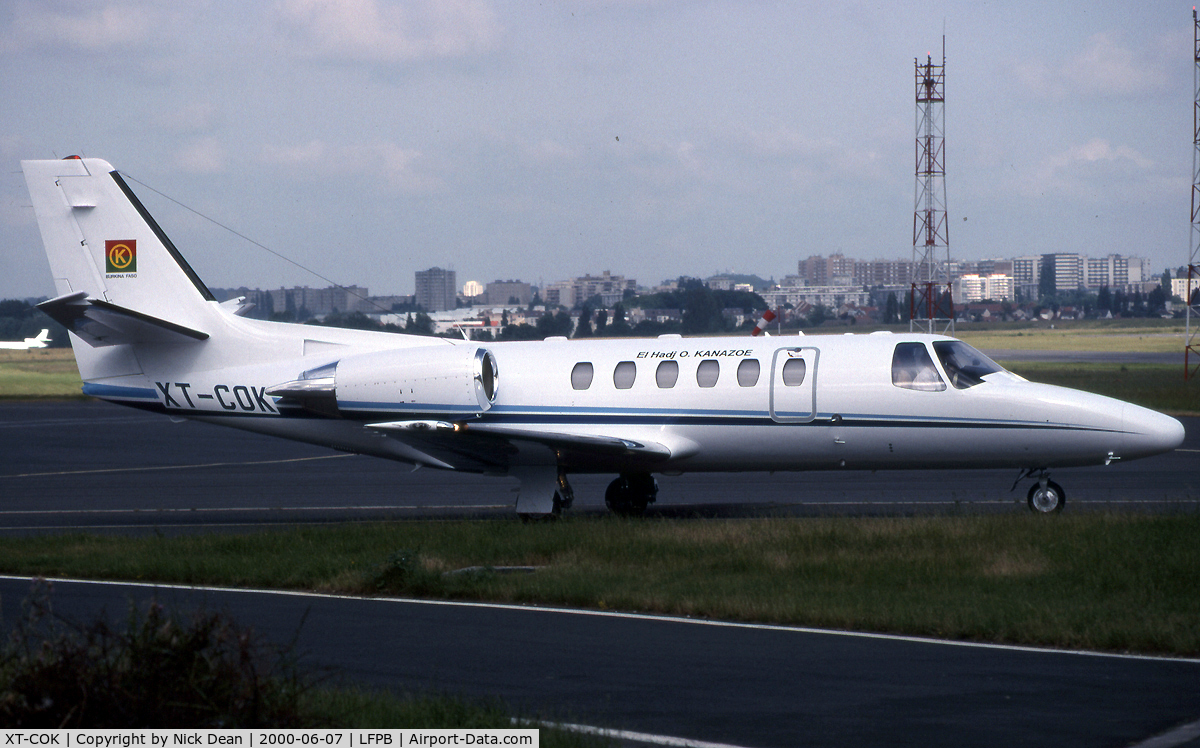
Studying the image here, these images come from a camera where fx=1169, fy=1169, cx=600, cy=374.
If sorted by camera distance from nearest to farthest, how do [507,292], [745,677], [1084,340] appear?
[745,677] → [507,292] → [1084,340]

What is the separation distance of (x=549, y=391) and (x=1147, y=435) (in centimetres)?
880

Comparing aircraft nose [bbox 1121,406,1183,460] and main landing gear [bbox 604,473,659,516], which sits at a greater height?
aircraft nose [bbox 1121,406,1183,460]

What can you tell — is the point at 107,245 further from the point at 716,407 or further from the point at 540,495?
the point at 716,407

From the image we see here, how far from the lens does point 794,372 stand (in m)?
17.6

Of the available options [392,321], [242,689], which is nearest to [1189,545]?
[242,689]

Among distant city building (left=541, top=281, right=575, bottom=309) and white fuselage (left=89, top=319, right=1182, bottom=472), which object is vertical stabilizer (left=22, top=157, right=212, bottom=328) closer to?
white fuselage (left=89, top=319, right=1182, bottom=472)

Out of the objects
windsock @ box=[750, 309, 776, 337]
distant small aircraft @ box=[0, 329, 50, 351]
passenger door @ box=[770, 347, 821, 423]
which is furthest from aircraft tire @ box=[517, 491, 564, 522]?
distant small aircraft @ box=[0, 329, 50, 351]

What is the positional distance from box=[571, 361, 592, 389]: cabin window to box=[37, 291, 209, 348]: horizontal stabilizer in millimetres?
6416

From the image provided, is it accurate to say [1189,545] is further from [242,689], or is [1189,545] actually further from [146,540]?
[146,540]

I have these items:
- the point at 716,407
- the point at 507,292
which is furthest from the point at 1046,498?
the point at 507,292

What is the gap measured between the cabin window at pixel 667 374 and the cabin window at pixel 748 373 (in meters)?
1.00

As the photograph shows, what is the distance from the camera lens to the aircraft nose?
16359mm

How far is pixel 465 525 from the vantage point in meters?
16.7
